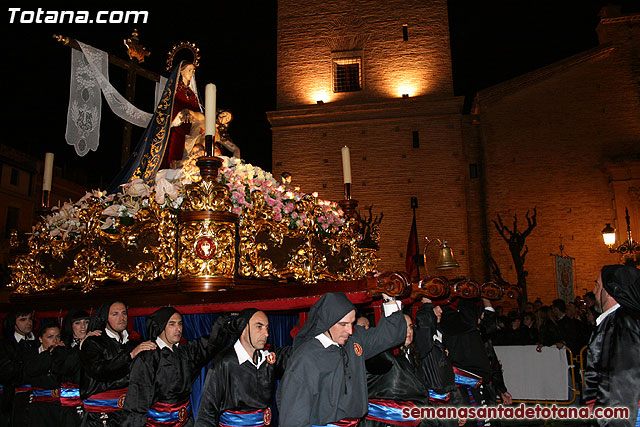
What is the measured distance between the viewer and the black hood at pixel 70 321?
5.74 metres

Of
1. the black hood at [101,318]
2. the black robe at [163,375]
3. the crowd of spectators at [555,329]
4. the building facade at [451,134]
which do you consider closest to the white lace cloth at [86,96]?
the black hood at [101,318]

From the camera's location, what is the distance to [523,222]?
23.1 m

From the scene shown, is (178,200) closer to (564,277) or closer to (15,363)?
(15,363)

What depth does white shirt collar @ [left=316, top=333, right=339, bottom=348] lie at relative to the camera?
3.55 metres

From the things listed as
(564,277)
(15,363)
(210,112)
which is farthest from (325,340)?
(564,277)

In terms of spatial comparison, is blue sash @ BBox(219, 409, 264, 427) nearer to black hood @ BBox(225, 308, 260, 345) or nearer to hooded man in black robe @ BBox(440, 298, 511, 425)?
black hood @ BBox(225, 308, 260, 345)

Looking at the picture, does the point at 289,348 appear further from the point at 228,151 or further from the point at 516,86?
the point at 516,86

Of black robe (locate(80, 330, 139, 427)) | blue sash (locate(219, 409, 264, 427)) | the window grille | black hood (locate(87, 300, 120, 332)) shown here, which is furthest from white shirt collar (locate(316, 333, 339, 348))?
the window grille

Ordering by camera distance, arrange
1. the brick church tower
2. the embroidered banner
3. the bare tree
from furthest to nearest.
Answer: the brick church tower, the embroidered banner, the bare tree

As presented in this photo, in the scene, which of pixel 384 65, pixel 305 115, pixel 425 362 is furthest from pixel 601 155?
pixel 425 362

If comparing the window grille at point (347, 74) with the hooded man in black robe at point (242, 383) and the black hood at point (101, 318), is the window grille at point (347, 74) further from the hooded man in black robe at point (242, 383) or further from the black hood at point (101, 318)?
the hooded man in black robe at point (242, 383)

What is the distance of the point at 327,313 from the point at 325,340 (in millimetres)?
195

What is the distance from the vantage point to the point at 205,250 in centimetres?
431

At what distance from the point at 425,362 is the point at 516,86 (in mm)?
21129
